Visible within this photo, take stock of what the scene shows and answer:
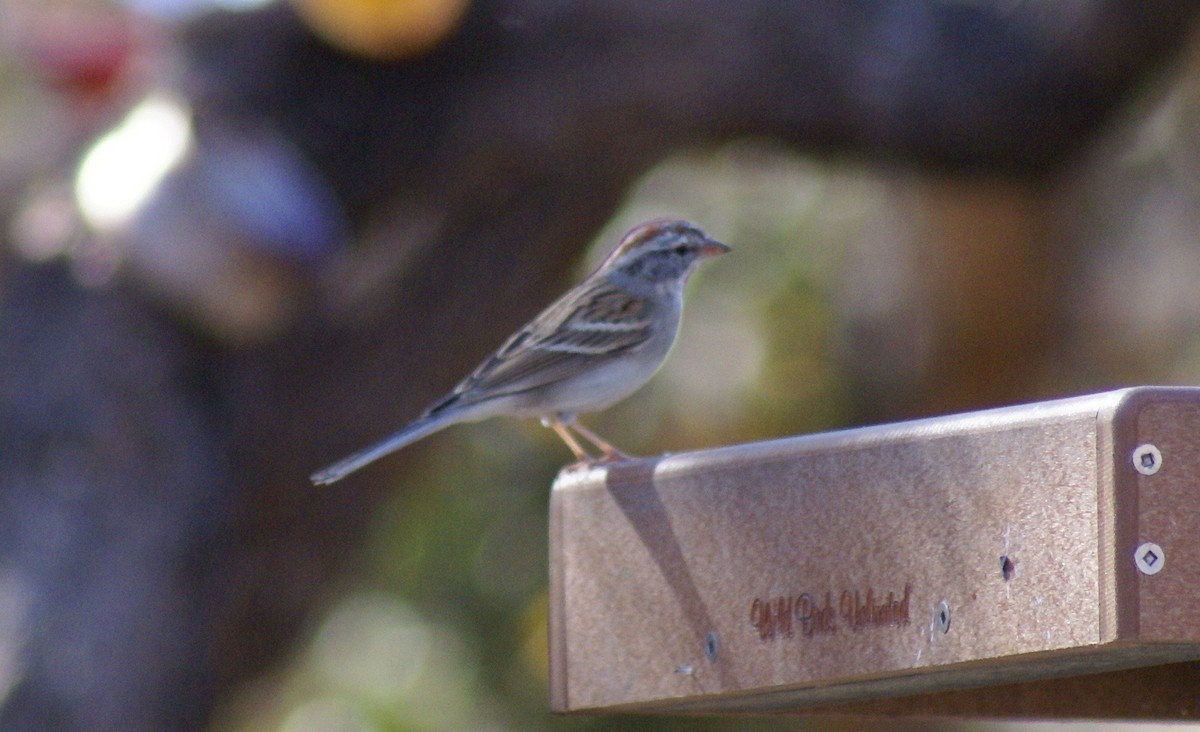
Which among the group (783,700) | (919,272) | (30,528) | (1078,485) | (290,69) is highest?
(290,69)

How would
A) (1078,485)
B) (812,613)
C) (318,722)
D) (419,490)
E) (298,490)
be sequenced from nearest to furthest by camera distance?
1. (1078,485)
2. (812,613)
3. (298,490)
4. (419,490)
5. (318,722)

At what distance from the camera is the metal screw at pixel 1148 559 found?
276cm

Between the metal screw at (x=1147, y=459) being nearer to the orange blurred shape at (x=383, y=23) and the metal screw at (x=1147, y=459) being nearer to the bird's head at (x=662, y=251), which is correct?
the bird's head at (x=662, y=251)

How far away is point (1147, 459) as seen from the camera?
9.16 feet

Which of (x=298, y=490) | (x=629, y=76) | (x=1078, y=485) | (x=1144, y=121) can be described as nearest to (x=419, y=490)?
(x=298, y=490)

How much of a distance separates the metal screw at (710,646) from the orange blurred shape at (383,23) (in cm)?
464

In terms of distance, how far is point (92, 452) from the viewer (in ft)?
24.7

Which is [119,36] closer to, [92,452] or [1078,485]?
[92,452]

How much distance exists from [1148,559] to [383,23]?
5.64 metres

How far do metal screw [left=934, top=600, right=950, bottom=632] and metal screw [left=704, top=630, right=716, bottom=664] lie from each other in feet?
1.74

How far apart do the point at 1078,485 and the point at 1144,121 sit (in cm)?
645

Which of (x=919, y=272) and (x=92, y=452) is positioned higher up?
(x=919, y=272)

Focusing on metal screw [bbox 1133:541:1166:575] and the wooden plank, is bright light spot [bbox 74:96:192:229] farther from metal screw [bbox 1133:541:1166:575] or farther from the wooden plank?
metal screw [bbox 1133:541:1166:575]

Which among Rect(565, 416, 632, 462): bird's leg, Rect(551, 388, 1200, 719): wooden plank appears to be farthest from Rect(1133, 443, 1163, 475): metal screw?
Rect(565, 416, 632, 462): bird's leg
